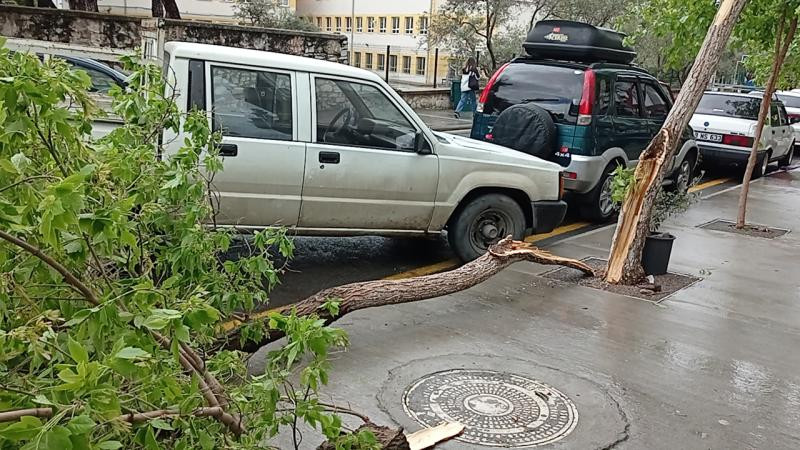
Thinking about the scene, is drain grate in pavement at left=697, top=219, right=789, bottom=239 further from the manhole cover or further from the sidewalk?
the manhole cover

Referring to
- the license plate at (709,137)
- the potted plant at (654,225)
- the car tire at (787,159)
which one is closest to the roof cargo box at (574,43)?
the potted plant at (654,225)

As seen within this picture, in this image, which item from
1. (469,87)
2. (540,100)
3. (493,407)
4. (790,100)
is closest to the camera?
(493,407)

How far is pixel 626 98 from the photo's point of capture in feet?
33.9

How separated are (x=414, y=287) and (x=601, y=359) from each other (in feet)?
4.96

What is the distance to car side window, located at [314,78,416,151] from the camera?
6534 millimetres

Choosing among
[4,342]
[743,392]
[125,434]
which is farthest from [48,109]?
[743,392]

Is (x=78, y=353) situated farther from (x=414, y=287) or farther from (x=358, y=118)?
(x=358, y=118)

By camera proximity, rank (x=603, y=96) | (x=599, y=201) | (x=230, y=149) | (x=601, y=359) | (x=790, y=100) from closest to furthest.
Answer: (x=601, y=359)
(x=230, y=149)
(x=603, y=96)
(x=599, y=201)
(x=790, y=100)

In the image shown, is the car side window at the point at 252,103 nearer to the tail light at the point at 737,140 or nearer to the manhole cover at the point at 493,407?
the manhole cover at the point at 493,407

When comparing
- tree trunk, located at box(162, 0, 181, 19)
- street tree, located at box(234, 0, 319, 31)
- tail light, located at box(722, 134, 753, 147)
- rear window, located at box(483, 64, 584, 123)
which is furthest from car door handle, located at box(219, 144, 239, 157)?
street tree, located at box(234, 0, 319, 31)

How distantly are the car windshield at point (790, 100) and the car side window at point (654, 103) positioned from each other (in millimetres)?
13172

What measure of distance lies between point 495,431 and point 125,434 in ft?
9.01

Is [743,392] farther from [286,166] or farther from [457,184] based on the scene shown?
[286,166]

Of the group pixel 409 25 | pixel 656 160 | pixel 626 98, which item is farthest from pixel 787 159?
pixel 409 25
